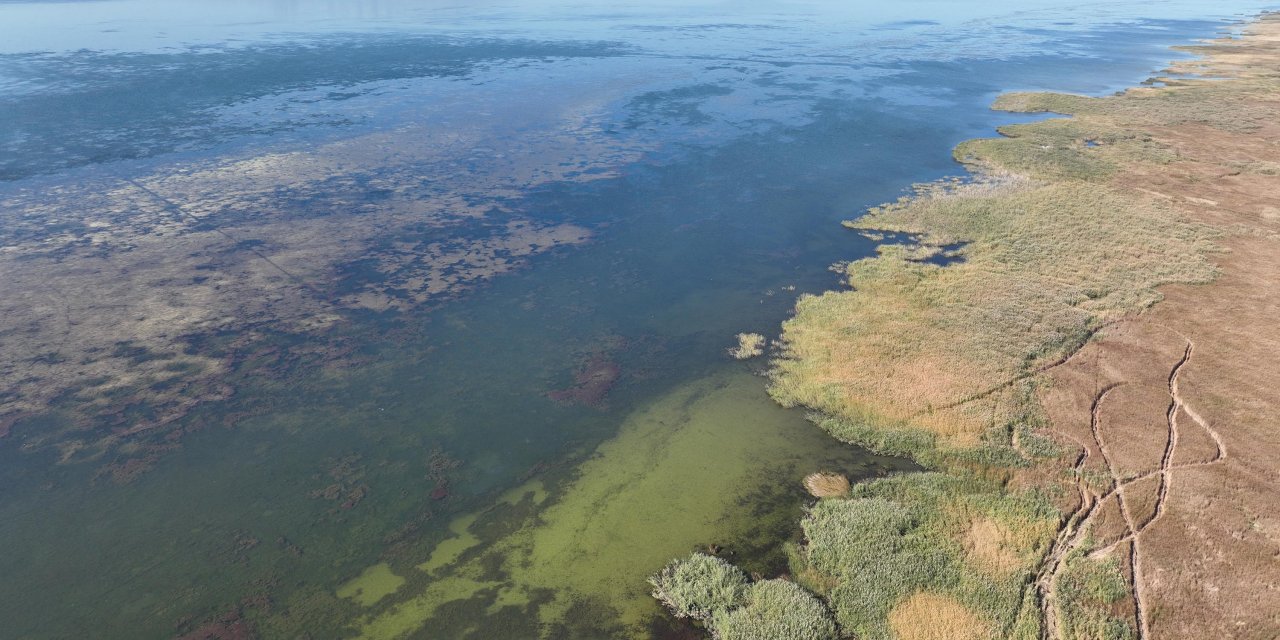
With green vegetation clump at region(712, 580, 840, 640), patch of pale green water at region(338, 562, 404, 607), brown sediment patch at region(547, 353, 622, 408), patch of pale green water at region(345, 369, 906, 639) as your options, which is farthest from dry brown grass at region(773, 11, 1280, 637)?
patch of pale green water at region(338, 562, 404, 607)

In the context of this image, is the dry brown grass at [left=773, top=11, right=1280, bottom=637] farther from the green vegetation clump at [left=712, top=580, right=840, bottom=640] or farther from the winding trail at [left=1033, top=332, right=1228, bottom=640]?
the green vegetation clump at [left=712, top=580, right=840, bottom=640]

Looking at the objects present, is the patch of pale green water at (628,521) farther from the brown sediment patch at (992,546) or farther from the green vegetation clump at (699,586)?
the brown sediment patch at (992,546)

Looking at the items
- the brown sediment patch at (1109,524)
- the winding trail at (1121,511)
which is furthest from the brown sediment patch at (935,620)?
the brown sediment patch at (1109,524)

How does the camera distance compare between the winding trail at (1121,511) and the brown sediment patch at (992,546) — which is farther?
the brown sediment patch at (992,546)

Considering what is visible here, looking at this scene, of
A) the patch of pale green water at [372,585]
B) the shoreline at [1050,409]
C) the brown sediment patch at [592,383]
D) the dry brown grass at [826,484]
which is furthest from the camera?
the brown sediment patch at [592,383]

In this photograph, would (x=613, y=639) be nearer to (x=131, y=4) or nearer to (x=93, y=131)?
(x=93, y=131)

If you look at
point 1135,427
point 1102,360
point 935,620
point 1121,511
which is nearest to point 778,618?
point 935,620

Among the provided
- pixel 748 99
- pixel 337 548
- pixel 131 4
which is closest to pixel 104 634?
pixel 337 548
